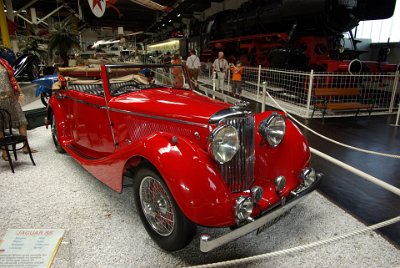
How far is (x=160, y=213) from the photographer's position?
2152 mm

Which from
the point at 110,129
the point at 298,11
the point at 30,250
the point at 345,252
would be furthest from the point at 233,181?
the point at 298,11

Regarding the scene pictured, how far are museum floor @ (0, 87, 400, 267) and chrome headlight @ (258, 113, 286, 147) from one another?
827 millimetres

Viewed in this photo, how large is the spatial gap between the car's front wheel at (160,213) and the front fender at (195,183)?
5.1 inches

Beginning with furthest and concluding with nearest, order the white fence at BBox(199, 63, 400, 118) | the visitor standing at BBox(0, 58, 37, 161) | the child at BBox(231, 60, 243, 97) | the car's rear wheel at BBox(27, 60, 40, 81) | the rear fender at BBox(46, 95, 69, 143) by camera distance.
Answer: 1. the car's rear wheel at BBox(27, 60, 40, 81)
2. the child at BBox(231, 60, 243, 97)
3. the white fence at BBox(199, 63, 400, 118)
4. the rear fender at BBox(46, 95, 69, 143)
5. the visitor standing at BBox(0, 58, 37, 161)

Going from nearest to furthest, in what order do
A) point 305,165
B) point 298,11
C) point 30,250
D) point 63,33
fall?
point 30,250, point 305,165, point 298,11, point 63,33

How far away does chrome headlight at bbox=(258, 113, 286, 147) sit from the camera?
94.0 inches

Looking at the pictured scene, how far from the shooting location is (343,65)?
6.84 m

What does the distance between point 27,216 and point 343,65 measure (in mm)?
7266

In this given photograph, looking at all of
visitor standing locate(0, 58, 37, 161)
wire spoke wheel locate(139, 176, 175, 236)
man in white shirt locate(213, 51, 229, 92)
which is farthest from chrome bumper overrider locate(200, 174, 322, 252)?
man in white shirt locate(213, 51, 229, 92)

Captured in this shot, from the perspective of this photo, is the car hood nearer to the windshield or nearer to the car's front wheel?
the windshield

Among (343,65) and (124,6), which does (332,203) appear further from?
(124,6)

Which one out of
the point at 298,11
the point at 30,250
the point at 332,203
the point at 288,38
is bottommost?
the point at 332,203

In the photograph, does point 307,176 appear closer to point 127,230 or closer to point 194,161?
point 194,161

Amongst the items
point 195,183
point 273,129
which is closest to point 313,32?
point 273,129
